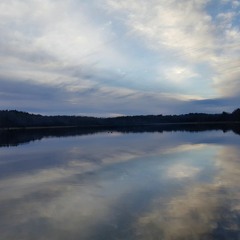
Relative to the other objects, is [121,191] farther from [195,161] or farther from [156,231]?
[195,161]

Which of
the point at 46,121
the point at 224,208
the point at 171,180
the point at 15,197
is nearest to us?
the point at 224,208

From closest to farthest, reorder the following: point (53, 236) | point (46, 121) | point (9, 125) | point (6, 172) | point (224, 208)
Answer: point (53, 236)
point (224, 208)
point (6, 172)
point (9, 125)
point (46, 121)

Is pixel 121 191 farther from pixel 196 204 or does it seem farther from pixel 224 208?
pixel 224 208

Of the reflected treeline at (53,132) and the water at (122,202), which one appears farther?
the reflected treeline at (53,132)

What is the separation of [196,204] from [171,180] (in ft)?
14.6

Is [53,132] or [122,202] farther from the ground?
[53,132]

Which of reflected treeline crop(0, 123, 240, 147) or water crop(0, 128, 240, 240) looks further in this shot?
reflected treeline crop(0, 123, 240, 147)

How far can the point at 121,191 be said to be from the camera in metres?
13.5

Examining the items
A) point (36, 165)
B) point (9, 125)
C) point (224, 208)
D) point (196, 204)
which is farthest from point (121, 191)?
point (9, 125)

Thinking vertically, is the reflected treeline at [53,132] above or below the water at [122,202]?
above

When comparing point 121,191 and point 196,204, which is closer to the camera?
point 196,204

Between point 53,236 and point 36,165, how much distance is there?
14.7 m

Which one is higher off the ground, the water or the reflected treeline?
the reflected treeline

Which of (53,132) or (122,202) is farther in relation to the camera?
(53,132)
